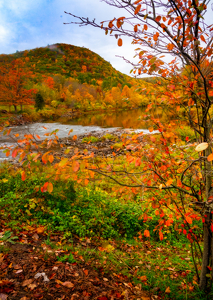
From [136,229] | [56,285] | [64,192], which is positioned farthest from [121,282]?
[64,192]

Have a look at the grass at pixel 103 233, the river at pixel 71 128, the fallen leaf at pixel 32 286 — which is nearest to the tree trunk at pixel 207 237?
the grass at pixel 103 233

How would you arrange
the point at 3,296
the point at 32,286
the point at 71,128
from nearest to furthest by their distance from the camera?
the point at 3,296 < the point at 32,286 < the point at 71,128

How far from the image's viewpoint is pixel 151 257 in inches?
125

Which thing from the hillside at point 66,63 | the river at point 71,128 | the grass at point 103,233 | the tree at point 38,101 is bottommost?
the grass at point 103,233

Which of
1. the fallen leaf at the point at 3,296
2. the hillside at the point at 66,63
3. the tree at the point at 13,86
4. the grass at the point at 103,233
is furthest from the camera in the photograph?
the hillside at the point at 66,63

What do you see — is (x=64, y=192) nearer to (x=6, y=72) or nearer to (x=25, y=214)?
(x=25, y=214)

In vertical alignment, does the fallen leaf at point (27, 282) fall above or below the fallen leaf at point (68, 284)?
above

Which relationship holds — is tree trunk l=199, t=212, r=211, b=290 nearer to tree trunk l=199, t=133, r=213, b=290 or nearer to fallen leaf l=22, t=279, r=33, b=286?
tree trunk l=199, t=133, r=213, b=290

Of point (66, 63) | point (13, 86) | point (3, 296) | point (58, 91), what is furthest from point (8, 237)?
point (66, 63)

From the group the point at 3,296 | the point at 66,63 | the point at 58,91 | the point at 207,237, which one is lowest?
the point at 3,296

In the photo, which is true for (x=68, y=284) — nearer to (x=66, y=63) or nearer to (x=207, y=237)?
(x=207, y=237)

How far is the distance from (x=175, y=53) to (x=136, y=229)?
11.7ft

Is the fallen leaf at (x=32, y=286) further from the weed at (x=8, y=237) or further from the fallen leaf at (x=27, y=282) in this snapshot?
the weed at (x=8, y=237)

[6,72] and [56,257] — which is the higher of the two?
[6,72]
